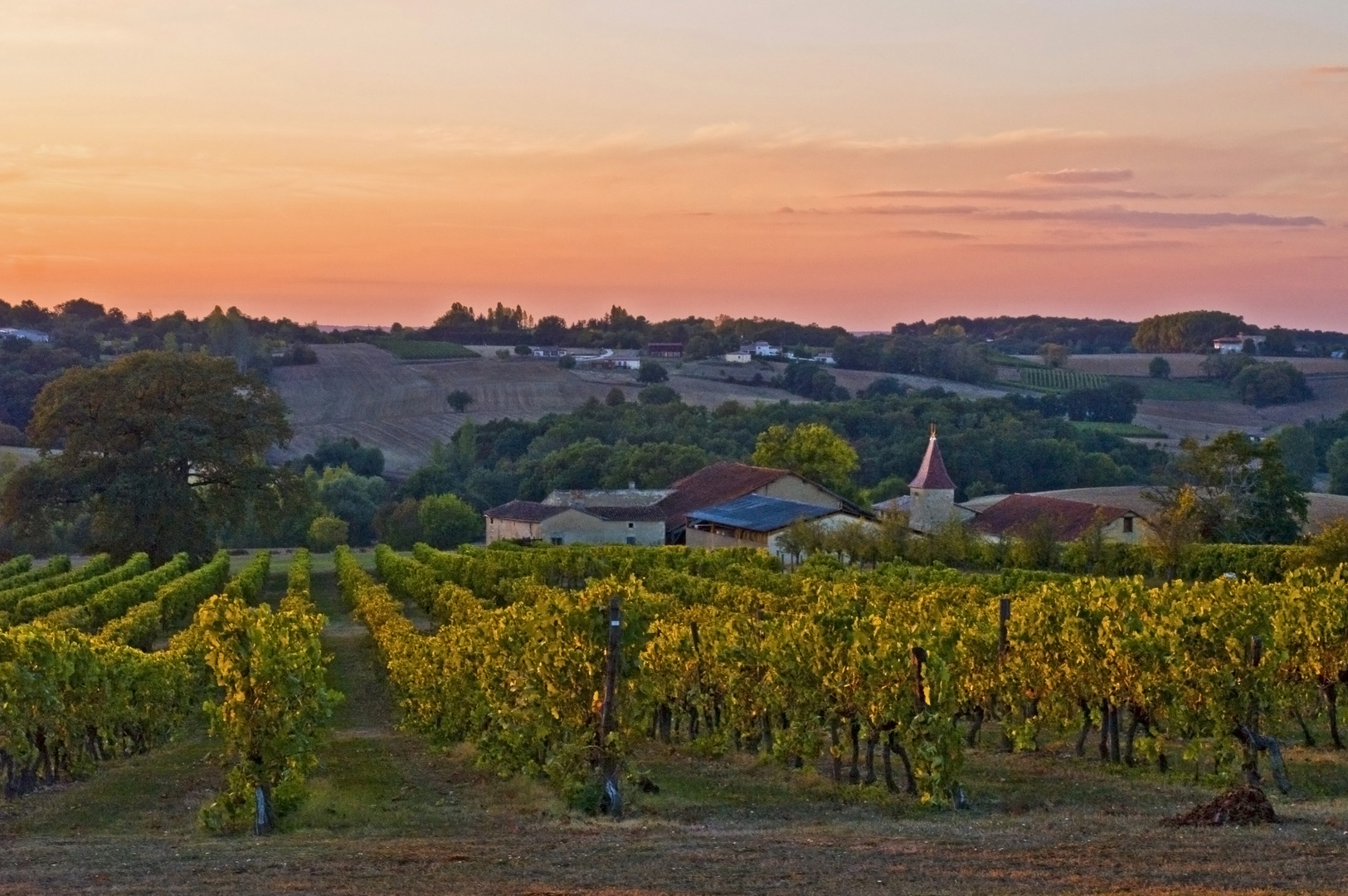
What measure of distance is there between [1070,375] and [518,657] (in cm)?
14332

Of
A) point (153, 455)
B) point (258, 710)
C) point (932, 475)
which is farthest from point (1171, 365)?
point (258, 710)

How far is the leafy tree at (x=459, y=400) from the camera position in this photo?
132875 mm

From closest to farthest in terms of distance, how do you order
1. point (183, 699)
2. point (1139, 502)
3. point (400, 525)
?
point (183, 699), point (1139, 502), point (400, 525)

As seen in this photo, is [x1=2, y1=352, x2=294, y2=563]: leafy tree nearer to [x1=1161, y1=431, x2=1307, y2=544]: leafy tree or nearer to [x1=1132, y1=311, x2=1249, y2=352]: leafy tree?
[x1=1161, y1=431, x2=1307, y2=544]: leafy tree

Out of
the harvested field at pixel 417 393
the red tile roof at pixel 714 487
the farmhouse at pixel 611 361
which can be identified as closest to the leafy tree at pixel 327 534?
the red tile roof at pixel 714 487

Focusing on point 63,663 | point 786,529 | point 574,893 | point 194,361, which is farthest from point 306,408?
point 574,893

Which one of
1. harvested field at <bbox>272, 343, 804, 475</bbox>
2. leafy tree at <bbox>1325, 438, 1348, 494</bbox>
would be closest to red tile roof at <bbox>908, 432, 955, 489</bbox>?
leafy tree at <bbox>1325, 438, 1348, 494</bbox>

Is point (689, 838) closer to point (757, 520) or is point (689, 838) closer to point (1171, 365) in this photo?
point (757, 520)

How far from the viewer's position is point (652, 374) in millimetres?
149750

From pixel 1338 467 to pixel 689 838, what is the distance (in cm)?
9299

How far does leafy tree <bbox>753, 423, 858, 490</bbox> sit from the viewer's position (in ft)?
265

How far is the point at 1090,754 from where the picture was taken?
837 inches

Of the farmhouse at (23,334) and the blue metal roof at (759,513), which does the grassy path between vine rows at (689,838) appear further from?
the farmhouse at (23,334)

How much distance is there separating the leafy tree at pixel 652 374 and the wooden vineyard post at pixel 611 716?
429 ft
